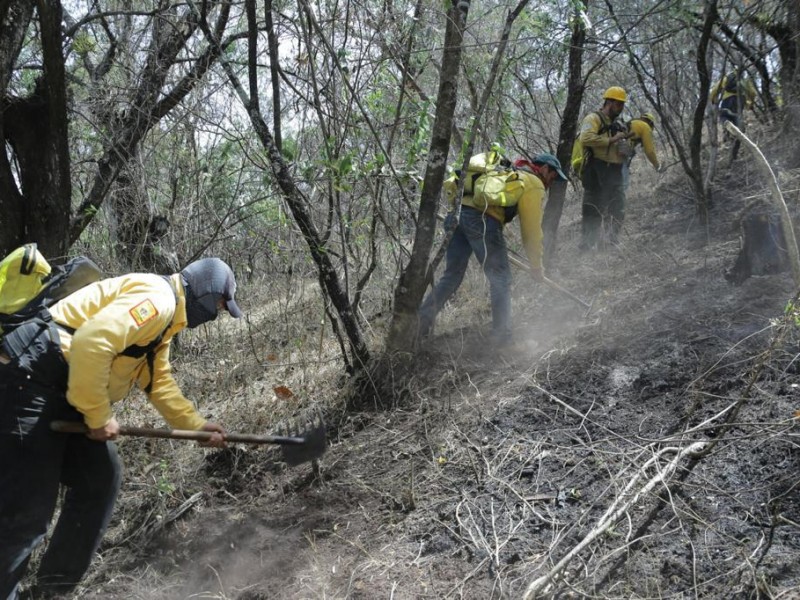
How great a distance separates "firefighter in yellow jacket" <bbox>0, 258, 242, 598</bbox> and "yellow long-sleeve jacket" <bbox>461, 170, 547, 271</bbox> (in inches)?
101

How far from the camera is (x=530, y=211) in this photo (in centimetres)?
515

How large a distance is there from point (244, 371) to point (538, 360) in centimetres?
257

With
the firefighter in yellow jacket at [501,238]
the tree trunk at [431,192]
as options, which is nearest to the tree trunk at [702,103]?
the firefighter in yellow jacket at [501,238]

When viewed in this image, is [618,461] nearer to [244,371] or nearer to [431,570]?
[431,570]

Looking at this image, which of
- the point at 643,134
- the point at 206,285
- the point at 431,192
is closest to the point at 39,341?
the point at 206,285

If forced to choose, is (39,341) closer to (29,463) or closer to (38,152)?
(29,463)

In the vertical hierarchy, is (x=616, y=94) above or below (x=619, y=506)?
above

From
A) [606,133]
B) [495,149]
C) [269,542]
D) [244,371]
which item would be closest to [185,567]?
[269,542]

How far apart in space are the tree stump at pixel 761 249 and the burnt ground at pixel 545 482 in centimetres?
20

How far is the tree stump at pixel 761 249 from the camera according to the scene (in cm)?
504

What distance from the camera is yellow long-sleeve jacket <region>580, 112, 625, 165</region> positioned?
6930 millimetres

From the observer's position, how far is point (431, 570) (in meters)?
3.29

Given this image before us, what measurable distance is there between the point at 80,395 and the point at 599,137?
18.4 ft

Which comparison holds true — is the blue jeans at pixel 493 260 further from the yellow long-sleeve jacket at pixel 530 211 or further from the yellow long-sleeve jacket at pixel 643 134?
the yellow long-sleeve jacket at pixel 643 134
